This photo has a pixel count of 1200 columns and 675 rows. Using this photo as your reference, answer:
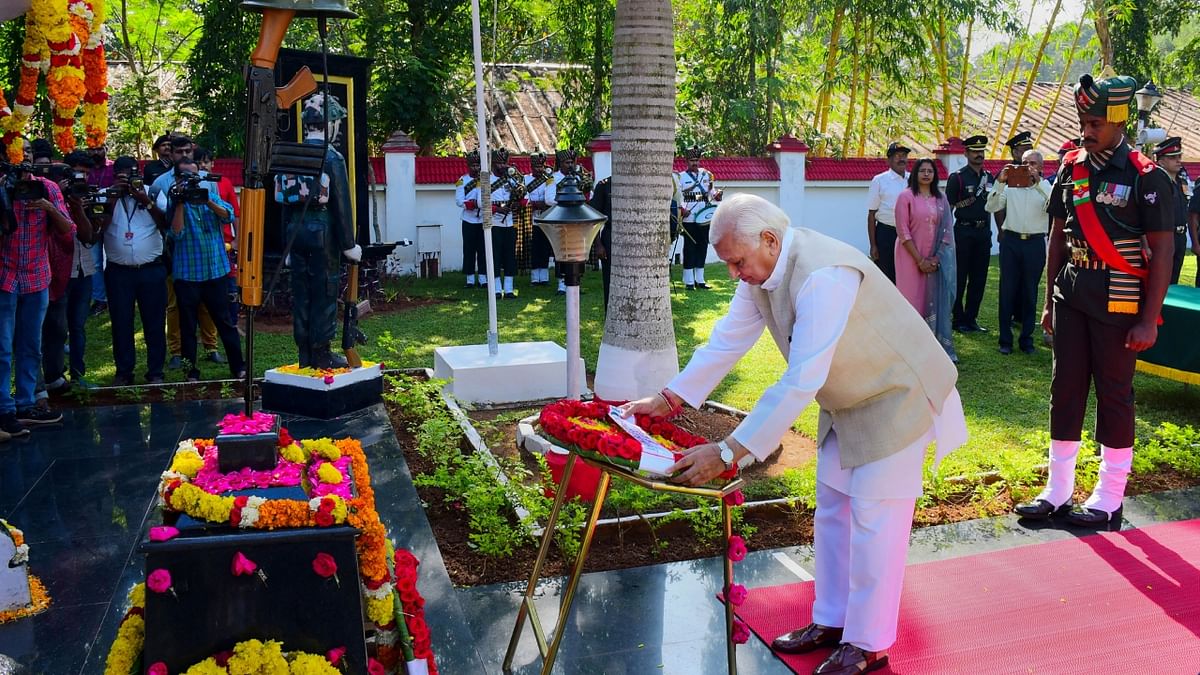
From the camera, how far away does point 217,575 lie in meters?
2.80

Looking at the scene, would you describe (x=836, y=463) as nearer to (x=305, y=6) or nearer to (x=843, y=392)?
(x=843, y=392)

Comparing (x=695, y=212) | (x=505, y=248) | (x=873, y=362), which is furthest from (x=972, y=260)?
(x=873, y=362)

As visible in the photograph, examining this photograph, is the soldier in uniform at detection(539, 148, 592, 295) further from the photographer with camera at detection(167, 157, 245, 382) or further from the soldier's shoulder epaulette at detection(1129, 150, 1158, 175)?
the soldier's shoulder epaulette at detection(1129, 150, 1158, 175)

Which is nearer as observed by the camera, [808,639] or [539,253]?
[808,639]

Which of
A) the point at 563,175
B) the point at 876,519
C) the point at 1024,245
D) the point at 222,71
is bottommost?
the point at 876,519

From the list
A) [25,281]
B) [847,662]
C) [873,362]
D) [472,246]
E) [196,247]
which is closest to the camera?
[873,362]

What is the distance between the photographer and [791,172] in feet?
56.9

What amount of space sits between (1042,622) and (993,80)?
20.0 m

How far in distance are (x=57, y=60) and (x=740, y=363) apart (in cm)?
609

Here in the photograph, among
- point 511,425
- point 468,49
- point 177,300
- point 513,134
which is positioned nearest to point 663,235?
point 511,425

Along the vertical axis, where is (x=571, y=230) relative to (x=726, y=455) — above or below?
above

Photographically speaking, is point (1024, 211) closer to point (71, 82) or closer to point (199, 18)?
point (71, 82)

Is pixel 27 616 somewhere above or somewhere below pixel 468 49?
below

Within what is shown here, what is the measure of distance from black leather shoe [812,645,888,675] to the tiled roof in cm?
1352
